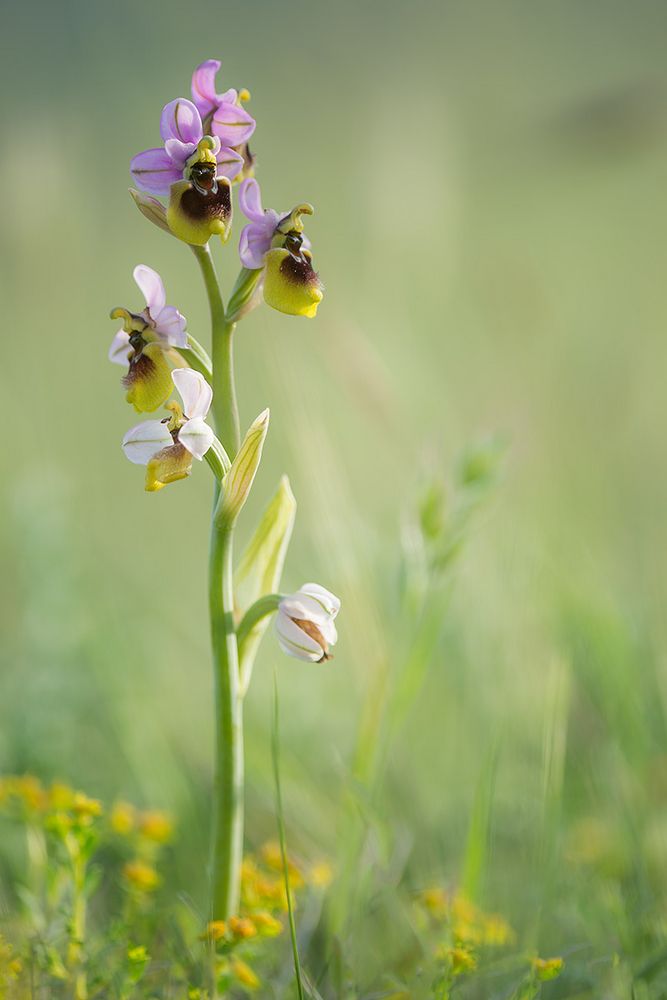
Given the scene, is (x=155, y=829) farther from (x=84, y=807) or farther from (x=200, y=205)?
(x=200, y=205)

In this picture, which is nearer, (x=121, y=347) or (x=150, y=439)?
(x=150, y=439)

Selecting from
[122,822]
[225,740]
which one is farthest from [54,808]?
[225,740]

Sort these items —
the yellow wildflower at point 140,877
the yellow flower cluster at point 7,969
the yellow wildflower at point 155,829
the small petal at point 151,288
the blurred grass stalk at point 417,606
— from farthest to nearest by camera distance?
1. the blurred grass stalk at point 417,606
2. the yellow wildflower at point 155,829
3. the yellow wildflower at point 140,877
4. the small petal at point 151,288
5. the yellow flower cluster at point 7,969

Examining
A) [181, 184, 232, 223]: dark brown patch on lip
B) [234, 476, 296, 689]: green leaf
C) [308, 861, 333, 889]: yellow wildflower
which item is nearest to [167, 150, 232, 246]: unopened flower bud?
[181, 184, 232, 223]: dark brown patch on lip

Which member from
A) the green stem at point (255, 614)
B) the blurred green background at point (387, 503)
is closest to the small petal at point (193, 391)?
the green stem at point (255, 614)

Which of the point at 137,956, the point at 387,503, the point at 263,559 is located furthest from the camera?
the point at 387,503

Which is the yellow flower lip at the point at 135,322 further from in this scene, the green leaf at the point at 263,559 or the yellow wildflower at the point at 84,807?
the yellow wildflower at the point at 84,807

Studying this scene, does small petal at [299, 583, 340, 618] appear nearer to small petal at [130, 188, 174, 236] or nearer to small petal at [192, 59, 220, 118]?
small petal at [130, 188, 174, 236]

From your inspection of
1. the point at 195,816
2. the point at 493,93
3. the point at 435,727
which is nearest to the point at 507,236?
the point at 493,93
